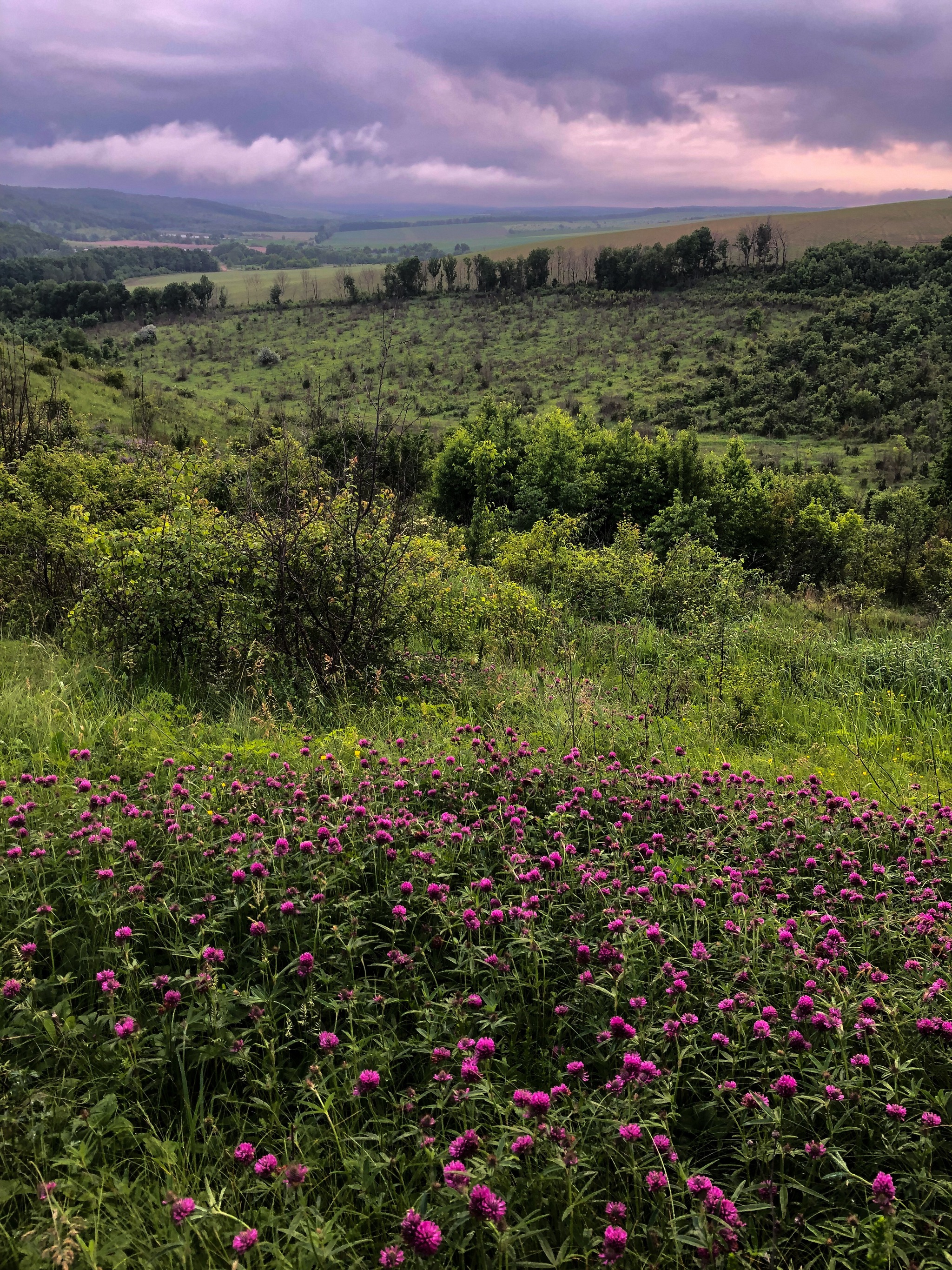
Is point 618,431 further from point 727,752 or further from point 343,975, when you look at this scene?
point 343,975

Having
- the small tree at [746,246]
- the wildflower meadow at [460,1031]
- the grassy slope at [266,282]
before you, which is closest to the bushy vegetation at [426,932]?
the wildflower meadow at [460,1031]

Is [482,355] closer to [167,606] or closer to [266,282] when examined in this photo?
[266,282]

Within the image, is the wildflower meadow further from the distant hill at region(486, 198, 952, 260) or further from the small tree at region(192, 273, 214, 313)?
the distant hill at region(486, 198, 952, 260)

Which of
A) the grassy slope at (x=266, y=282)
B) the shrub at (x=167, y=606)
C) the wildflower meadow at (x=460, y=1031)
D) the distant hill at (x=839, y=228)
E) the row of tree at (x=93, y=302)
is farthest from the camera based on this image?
the grassy slope at (x=266, y=282)

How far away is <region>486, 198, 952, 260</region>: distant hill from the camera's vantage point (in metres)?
118

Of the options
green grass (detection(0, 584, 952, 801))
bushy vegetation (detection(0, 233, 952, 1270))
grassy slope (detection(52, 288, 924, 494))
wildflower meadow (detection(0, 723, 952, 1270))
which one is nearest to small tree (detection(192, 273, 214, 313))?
grassy slope (detection(52, 288, 924, 494))

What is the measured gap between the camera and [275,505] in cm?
827

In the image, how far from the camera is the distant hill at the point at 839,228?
118312 millimetres

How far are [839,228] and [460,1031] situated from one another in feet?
516

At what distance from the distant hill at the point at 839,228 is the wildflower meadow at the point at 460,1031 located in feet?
459

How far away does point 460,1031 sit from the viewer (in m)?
2.42

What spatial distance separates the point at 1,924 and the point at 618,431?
45665 mm

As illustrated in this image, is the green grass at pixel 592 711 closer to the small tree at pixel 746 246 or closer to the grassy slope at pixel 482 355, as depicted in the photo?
the grassy slope at pixel 482 355

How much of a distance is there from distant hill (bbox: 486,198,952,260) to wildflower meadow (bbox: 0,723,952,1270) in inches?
5503
